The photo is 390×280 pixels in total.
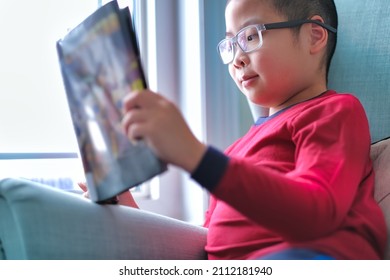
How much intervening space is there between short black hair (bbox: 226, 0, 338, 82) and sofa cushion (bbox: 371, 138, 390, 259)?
192 mm

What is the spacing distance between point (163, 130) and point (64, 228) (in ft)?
0.66

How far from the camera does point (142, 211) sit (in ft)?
2.51

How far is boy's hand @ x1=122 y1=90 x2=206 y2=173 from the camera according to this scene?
1.69 feet

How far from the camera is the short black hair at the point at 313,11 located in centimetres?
86

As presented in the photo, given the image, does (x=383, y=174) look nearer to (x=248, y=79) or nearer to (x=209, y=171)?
(x=248, y=79)

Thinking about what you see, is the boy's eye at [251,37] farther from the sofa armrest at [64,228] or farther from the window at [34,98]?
the window at [34,98]

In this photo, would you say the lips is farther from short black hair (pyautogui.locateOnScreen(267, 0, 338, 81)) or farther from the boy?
short black hair (pyautogui.locateOnScreen(267, 0, 338, 81))

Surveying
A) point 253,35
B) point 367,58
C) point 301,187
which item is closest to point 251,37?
point 253,35

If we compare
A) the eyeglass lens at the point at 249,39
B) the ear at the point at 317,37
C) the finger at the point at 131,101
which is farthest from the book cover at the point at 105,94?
the ear at the point at 317,37

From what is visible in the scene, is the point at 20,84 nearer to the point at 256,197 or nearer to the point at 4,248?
the point at 4,248

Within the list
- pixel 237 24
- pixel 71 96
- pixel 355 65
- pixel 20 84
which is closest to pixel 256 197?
pixel 71 96

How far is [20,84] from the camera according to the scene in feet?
3.67

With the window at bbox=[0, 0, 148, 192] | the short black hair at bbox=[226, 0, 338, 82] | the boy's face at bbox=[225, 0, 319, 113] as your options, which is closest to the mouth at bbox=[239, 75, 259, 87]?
the boy's face at bbox=[225, 0, 319, 113]

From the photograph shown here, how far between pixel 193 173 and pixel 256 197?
0.08 metres
